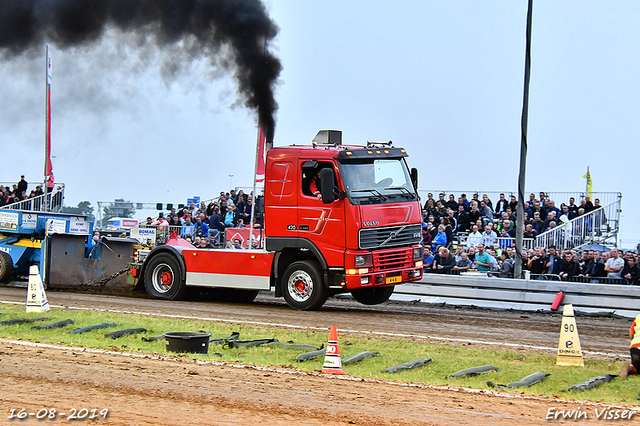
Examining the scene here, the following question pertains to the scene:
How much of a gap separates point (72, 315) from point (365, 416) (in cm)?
Result: 857

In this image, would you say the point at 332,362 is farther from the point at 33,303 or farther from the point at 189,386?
Answer: the point at 33,303

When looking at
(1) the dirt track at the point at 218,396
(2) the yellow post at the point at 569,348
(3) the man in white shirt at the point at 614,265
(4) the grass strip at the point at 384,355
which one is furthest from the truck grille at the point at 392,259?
(1) the dirt track at the point at 218,396

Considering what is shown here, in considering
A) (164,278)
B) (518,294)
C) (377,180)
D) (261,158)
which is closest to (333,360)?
(377,180)

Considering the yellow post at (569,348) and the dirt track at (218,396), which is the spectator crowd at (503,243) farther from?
the dirt track at (218,396)

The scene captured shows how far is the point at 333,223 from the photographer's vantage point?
14.5m

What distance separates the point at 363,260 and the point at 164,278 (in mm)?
5219

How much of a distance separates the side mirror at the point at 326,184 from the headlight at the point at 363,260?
3.97ft

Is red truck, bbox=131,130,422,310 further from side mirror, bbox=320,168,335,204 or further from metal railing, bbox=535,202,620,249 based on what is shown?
metal railing, bbox=535,202,620,249

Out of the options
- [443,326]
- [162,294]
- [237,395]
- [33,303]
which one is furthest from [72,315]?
[237,395]

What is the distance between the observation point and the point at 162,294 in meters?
17.3

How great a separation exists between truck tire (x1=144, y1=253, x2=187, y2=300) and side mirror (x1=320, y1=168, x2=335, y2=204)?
438 cm

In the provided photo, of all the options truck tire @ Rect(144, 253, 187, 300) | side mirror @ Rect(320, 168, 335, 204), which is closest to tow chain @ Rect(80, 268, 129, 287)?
truck tire @ Rect(144, 253, 187, 300)

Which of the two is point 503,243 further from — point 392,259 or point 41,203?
point 41,203

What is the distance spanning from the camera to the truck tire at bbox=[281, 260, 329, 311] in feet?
48.9
